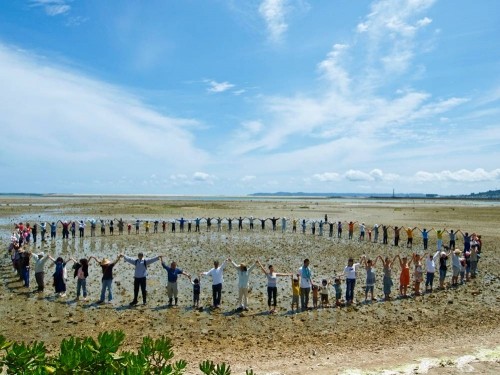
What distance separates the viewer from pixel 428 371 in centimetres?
934

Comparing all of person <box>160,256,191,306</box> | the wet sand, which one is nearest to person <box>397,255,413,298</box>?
the wet sand

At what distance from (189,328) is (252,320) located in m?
2.16

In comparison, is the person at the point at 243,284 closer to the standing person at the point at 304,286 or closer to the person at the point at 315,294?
the standing person at the point at 304,286

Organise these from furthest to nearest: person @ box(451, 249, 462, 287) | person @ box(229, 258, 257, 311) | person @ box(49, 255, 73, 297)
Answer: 1. person @ box(451, 249, 462, 287)
2. person @ box(49, 255, 73, 297)
3. person @ box(229, 258, 257, 311)

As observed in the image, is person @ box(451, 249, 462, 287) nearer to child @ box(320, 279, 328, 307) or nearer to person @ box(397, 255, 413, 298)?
person @ box(397, 255, 413, 298)

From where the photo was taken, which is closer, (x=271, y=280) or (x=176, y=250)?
(x=271, y=280)

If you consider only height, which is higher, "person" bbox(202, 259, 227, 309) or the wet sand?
"person" bbox(202, 259, 227, 309)

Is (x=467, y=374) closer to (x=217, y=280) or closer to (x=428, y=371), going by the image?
(x=428, y=371)

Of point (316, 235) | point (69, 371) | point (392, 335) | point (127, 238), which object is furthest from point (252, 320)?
point (316, 235)

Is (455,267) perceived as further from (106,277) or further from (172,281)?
(106,277)

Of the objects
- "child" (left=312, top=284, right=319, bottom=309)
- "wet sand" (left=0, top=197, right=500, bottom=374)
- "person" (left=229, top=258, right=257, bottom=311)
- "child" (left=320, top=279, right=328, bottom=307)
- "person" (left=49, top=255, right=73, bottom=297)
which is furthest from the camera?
"person" (left=49, top=255, right=73, bottom=297)

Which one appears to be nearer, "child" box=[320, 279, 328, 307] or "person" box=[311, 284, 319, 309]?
"person" box=[311, 284, 319, 309]

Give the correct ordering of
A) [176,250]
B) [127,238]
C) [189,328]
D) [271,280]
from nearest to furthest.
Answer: [189,328], [271,280], [176,250], [127,238]

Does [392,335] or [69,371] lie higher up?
[69,371]
